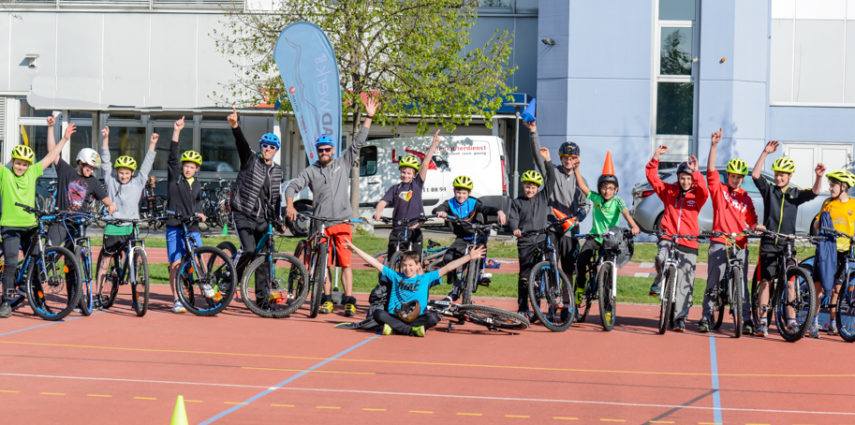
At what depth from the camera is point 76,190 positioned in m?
11.9

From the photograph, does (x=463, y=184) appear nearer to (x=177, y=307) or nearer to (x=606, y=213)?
(x=606, y=213)

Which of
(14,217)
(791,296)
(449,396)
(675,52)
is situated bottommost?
(449,396)

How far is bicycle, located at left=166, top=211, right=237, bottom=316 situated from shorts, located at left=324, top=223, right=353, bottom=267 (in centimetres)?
114

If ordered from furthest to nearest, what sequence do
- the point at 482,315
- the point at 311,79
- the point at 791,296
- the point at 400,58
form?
the point at 400,58
the point at 311,79
the point at 482,315
the point at 791,296

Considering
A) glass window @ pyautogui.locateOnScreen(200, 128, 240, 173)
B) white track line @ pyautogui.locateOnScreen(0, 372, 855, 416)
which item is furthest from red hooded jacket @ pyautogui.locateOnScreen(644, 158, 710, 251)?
glass window @ pyautogui.locateOnScreen(200, 128, 240, 173)

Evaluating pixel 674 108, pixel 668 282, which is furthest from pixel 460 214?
pixel 674 108

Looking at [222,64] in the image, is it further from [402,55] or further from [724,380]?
[724,380]

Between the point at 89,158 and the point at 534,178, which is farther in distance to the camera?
the point at 89,158

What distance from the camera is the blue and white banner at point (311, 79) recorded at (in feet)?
52.4

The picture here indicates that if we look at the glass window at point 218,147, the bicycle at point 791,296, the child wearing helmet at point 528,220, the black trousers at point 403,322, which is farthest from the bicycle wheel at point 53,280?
the glass window at point 218,147

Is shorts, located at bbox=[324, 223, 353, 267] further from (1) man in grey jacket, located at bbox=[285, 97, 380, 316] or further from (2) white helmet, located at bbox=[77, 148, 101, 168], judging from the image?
(2) white helmet, located at bbox=[77, 148, 101, 168]

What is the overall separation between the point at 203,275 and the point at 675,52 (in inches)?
723

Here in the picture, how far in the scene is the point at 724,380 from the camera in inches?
319

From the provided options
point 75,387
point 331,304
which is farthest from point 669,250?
point 75,387
